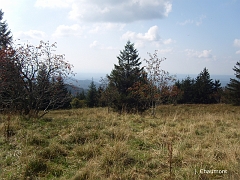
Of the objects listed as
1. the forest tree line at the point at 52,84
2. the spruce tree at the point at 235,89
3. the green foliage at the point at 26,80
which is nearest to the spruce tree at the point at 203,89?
the spruce tree at the point at 235,89

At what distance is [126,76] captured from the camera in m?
17.4

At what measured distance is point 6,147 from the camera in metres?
3.23

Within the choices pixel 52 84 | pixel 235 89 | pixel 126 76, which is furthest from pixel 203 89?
pixel 52 84

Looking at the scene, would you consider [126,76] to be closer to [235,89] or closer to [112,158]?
[112,158]

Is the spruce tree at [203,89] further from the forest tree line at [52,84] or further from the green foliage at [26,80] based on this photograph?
the green foliage at [26,80]

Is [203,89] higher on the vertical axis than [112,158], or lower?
higher

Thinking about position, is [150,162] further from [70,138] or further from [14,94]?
[14,94]

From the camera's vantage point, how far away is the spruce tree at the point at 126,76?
16.0 meters

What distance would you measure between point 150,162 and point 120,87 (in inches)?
574

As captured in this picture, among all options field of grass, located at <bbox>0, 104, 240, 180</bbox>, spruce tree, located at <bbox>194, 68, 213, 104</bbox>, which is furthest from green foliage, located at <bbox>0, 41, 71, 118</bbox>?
spruce tree, located at <bbox>194, 68, 213, 104</bbox>

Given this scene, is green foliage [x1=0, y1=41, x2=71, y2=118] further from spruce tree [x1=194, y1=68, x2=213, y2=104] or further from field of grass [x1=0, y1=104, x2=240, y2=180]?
spruce tree [x1=194, y1=68, x2=213, y2=104]

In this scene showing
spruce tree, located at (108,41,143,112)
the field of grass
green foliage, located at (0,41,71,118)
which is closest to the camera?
the field of grass

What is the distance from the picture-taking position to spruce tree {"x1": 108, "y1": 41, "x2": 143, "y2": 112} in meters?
16.0

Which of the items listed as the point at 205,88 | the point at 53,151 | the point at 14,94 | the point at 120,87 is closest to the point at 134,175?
the point at 53,151
